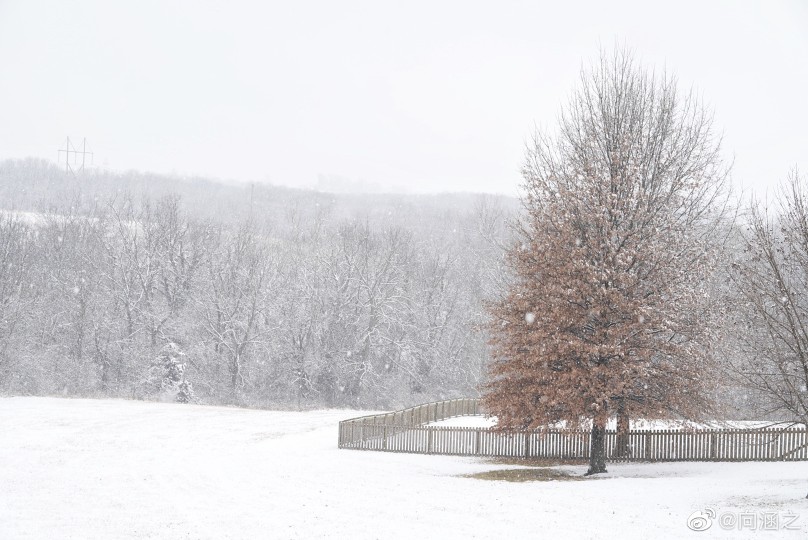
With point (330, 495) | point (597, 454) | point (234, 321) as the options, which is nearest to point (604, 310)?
point (597, 454)

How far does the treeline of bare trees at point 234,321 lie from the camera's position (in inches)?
2265

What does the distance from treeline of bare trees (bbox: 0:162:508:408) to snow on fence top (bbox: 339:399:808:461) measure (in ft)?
89.6

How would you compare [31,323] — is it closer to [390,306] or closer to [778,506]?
[390,306]

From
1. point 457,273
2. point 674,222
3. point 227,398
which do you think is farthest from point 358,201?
point 674,222

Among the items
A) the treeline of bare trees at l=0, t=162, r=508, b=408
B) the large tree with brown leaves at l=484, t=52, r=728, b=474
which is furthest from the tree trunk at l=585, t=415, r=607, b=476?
the treeline of bare trees at l=0, t=162, r=508, b=408

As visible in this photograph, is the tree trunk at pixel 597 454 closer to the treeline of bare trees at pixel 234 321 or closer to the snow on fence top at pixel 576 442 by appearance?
the snow on fence top at pixel 576 442

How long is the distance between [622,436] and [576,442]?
5.62ft

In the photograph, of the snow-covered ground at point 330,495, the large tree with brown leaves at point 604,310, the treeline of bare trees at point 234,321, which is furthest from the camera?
the treeline of bare trees at point 234,321

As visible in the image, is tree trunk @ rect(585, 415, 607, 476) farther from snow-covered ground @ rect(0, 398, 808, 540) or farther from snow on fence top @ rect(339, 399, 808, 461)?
snow on fence top @ rect(339, 399, 808, 461)

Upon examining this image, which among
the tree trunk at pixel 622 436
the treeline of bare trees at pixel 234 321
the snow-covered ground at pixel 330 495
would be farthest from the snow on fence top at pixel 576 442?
the treeline of bare trees at pixel 234 321

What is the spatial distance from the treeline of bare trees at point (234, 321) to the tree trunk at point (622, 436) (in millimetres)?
30948

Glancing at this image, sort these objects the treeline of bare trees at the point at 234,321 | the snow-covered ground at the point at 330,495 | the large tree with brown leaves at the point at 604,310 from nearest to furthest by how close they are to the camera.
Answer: the snow-covered ground at the point at 330,495 → the large tree with brown leaves at the point at 604,310 → the treeline of bare trees at the point at 234,321

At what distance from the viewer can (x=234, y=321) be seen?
193 feet

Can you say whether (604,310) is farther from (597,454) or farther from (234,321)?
(234,321)
